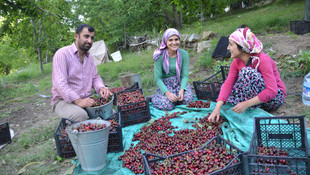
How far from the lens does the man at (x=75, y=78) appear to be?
332 cm

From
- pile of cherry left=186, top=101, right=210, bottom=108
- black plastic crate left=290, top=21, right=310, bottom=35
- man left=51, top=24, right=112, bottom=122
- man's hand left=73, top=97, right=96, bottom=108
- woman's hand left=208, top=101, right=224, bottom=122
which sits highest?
black plastic crate left=290, top=21, right=310, bottom=35

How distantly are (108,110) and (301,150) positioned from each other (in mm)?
2528

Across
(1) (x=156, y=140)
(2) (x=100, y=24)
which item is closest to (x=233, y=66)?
(1) (x=156, y=140)

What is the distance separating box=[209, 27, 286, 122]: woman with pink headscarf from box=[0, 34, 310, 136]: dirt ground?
0.63 m

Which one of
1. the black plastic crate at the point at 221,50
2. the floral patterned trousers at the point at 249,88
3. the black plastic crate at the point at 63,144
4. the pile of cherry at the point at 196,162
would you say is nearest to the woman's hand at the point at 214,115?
the floral patterned trousers at the point at 249,88

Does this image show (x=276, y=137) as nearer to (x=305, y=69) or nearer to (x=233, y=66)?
(x=233, y=66)

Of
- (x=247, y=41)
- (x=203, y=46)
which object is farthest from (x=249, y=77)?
(x=203, y=46)

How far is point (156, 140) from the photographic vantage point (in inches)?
120

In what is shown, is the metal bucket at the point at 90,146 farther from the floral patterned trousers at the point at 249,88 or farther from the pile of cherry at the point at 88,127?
the floral patterned trousers at the point at 249,88

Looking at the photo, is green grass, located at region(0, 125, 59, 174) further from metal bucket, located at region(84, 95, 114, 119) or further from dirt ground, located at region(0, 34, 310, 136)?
metal bucket, located at region(84, 95, 114, 119)

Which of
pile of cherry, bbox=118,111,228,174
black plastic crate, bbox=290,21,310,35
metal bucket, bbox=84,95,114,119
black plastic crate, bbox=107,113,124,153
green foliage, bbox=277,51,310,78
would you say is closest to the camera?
pile of cherry, bbox=118,111,228,174

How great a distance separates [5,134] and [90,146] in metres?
2.32

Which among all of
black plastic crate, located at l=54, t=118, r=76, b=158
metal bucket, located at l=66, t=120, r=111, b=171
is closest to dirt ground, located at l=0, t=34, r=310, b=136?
black plastic crate, located at l=54, t=118, r=76, b=158

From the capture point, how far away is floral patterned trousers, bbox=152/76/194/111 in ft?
14.4
